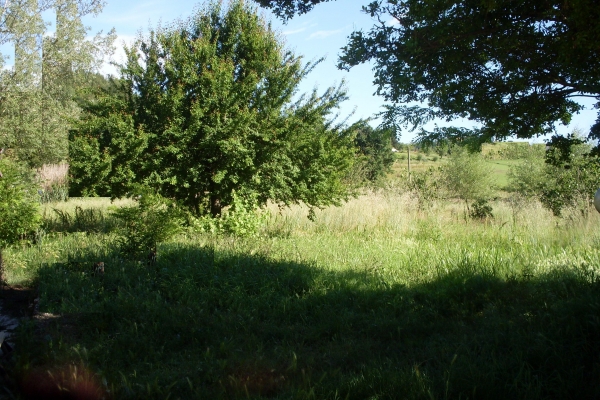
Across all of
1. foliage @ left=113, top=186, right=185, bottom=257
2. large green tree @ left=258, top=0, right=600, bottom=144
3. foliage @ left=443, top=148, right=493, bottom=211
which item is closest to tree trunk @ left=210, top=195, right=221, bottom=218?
foliage @ left=113, top=186, right=185, bottom=257

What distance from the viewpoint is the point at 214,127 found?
31.7 ft

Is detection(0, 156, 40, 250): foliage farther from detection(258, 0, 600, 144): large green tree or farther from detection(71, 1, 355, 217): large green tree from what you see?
detection(258, 0, 600, 144): large green tree

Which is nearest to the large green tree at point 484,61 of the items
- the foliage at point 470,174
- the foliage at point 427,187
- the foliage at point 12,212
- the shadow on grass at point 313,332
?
the shadow on grass at point 313,332

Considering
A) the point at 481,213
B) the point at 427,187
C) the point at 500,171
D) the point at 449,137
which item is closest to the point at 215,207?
the point at 481,213

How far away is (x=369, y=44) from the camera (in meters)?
4.56

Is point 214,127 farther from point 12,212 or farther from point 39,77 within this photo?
point 39,77

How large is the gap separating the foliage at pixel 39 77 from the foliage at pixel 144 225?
15084 mm

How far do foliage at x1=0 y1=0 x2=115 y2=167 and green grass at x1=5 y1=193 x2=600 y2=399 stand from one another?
15.9 m

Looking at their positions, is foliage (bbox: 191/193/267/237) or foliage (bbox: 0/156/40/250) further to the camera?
foliage (bbox: 191/193/267/237)

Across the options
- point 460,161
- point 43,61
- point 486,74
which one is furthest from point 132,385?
point 43,61

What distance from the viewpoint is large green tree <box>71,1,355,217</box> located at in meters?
9.56

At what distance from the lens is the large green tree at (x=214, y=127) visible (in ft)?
31.4

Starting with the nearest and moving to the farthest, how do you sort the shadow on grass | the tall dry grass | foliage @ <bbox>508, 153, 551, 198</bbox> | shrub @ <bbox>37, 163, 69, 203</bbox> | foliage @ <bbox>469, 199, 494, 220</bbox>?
1. the shadow on grass
2. foliage @ <bbox>469, 199, 494, 220</bbox>
3. shrub @ <bbox>37, 163, 69, 203</bbox>
4. the tall dry grass
5. foliage @ <bbox>508, 153, 551, 198</bbox>

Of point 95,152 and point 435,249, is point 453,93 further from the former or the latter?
point 95,152
